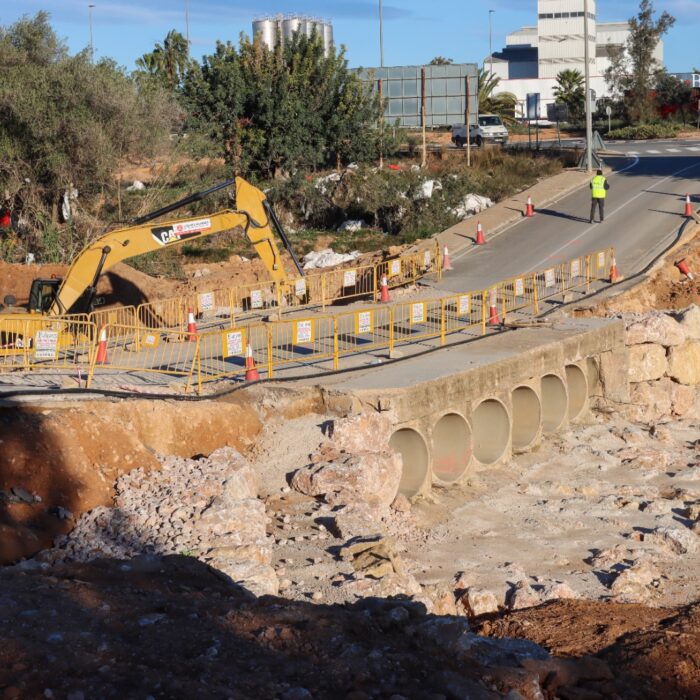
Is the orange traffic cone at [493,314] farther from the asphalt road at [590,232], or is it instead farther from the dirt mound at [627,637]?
the dirt mound at [627,637]

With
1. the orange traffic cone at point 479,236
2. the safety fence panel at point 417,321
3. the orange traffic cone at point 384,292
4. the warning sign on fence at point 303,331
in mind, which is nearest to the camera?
the warning sign on fence at point 303,331

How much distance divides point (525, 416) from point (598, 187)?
1192cm

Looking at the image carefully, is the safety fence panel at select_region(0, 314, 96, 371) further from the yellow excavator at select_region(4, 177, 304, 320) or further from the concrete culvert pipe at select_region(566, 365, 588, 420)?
the concrete culvert pipe at select_region(566, 365, 588, 420)

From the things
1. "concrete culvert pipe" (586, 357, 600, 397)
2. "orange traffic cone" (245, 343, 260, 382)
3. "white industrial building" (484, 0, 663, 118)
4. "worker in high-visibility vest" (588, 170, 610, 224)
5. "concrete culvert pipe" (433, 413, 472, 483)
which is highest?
"white industrial building" (484, 0, 663, 118)

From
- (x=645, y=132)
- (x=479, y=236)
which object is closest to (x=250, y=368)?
(x=479, y=236)

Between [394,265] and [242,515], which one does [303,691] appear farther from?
[394,265]

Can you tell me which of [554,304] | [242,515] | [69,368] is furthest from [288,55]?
[242,515]

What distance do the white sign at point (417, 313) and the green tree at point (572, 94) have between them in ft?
163

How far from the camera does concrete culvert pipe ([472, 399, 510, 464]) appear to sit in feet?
65.1

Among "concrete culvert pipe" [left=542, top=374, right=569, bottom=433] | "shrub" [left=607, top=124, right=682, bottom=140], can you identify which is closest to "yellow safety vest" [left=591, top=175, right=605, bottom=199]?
"concrete culvert pipe" [left=542, top=374, right=569, bottom=433]

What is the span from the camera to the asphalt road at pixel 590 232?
28297 millimetres

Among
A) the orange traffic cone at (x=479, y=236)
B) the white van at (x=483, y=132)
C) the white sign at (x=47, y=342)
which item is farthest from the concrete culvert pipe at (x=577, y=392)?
the white van at (x=483, y=132)

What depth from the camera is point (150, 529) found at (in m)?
12.8

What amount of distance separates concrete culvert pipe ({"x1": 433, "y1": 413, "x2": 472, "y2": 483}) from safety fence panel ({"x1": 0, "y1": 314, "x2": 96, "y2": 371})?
5952mm
